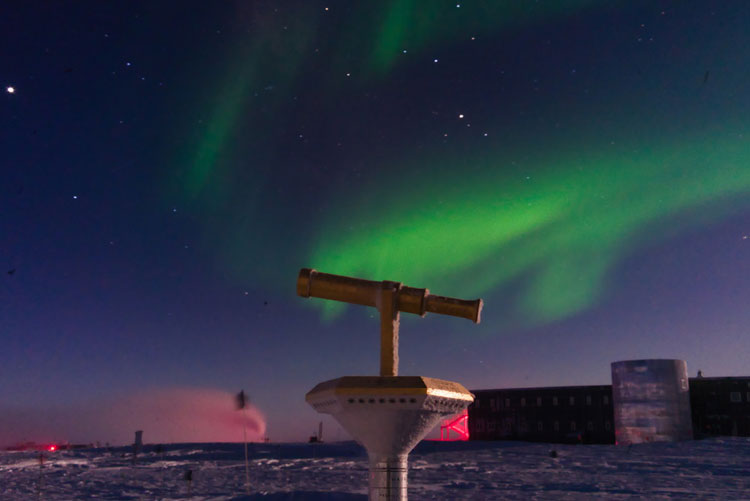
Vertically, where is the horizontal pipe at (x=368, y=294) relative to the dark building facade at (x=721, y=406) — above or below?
above

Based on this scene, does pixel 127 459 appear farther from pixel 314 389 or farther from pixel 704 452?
pixel 314 389

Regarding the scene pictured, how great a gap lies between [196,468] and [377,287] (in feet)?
→ 150

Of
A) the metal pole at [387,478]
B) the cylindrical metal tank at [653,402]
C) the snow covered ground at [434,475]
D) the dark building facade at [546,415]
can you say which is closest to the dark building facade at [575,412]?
the dark building facade at [546,415]

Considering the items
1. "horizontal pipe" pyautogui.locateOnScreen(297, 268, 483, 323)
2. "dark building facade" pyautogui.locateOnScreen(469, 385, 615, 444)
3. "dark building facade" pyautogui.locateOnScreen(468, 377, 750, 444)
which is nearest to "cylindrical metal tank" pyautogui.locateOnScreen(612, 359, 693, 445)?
"dark building facade" pyautogui.locateOnScreen(468, 377, 750, 444)

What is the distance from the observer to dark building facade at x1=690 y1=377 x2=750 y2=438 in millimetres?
73875

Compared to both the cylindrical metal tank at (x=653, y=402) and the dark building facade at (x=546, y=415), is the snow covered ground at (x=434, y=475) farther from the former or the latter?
the dark building facade at (x=546, y=415)

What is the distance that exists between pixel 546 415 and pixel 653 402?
2130 cm

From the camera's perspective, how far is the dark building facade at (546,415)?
267 feet

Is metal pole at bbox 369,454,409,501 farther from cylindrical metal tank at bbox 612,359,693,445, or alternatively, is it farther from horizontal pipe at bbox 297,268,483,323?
cylindrical metal tank at bbox 612,359,693,445

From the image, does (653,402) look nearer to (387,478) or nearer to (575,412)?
(575,412)

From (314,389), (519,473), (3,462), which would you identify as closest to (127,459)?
(3,462)

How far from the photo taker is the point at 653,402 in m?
65.2

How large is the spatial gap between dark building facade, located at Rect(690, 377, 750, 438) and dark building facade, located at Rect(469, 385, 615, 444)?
9.99 meters

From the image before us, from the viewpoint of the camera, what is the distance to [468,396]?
8344 mm
